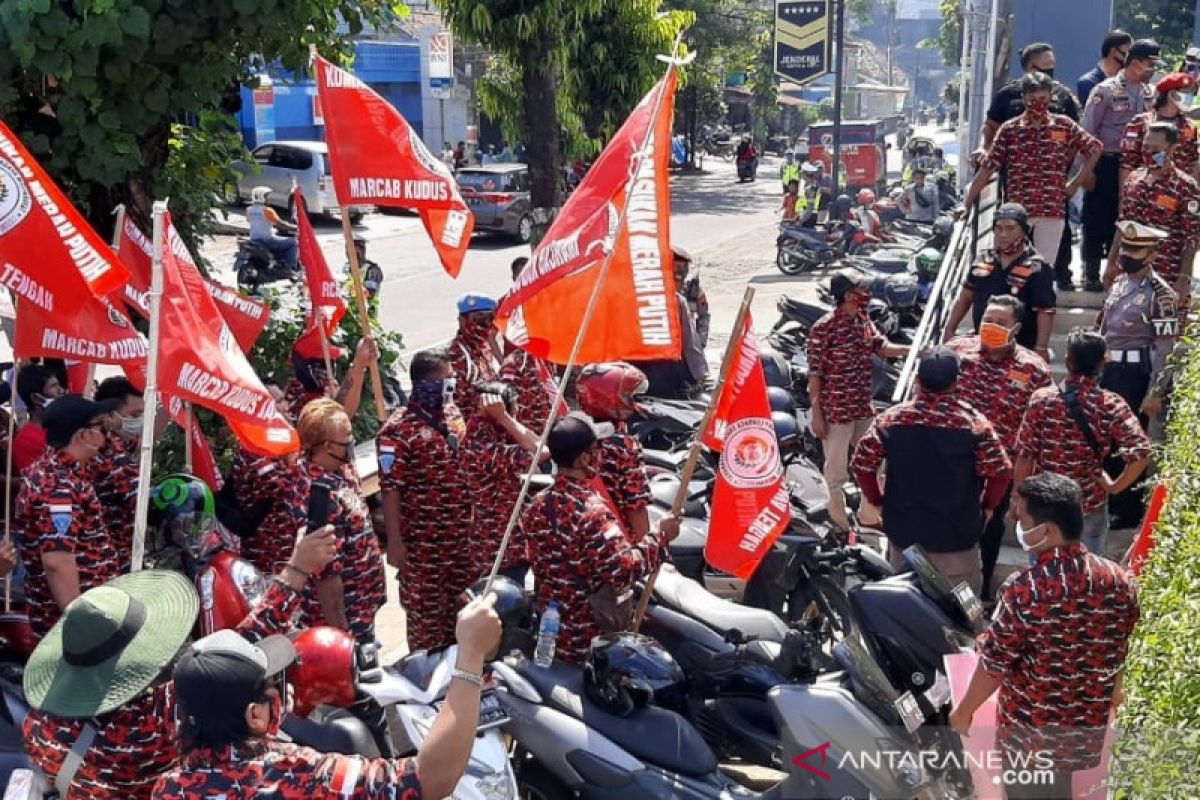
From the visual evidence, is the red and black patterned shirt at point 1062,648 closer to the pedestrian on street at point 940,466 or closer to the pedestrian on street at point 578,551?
the pedestrian on street at point 578,551

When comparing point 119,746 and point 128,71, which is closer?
point 119,746

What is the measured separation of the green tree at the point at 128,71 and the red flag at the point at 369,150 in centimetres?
67

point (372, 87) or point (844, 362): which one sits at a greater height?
point (372, 87)

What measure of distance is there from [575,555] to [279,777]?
7.33ft

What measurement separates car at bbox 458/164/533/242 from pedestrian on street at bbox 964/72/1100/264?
56.5ft

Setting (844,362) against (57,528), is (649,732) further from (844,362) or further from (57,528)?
(844,362)

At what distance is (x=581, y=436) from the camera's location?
17.1 ft

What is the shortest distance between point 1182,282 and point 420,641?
5455 millimetres

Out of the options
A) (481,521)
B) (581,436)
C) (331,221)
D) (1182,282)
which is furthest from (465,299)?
(331,221)

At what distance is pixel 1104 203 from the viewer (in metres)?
10.1

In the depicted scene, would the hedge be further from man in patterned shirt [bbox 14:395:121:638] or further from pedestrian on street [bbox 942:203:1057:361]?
pedestrian on street [bbox 942:203:1057:361]

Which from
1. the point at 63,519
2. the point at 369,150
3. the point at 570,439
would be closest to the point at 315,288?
the point at 369,150

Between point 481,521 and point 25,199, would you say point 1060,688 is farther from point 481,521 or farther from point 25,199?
point 25,199

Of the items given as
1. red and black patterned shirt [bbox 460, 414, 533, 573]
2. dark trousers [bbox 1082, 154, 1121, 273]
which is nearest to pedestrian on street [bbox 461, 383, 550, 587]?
red and black patterned shirt [bbox 460, 414, 533, 573]
